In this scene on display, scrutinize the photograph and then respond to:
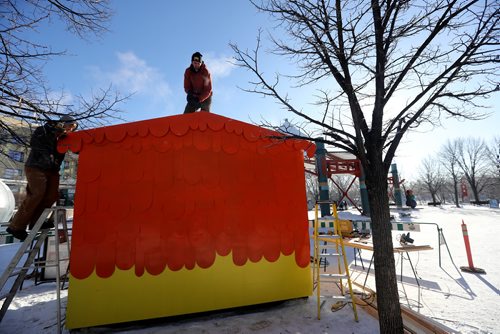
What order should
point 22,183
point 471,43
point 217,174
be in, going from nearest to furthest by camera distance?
1. point 471,43
2. point 217,174
3. point 22,183

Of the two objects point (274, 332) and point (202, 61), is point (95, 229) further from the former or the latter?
point (202, 61)

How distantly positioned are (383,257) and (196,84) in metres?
5.34

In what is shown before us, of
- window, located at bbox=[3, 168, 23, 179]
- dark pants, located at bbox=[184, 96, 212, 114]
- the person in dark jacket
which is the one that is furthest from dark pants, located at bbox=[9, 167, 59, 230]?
window, located at bbox=[3, 168, 23, 179]

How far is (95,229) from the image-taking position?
3.74m

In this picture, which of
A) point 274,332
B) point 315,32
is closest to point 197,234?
point 274,332

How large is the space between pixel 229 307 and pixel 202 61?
5.62 meters

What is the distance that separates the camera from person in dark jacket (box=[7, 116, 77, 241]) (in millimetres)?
3779

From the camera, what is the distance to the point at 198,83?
5.85 m

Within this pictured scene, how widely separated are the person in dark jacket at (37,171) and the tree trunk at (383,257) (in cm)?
468

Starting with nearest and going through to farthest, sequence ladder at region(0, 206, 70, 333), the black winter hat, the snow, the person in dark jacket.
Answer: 1. ladder at region(0, 206, 70, 333)
2. the snow
3. the person in dark jacket
4. the black winter hat

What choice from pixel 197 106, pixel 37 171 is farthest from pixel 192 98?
pixel 37 171

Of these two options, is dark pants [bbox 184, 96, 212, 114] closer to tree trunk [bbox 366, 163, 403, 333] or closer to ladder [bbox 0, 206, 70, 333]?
ladder [bbox 0, 206, 70, 333]

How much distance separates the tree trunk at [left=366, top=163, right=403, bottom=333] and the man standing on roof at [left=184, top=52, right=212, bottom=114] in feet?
14.5

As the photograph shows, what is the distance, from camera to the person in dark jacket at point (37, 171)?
12.4ft
